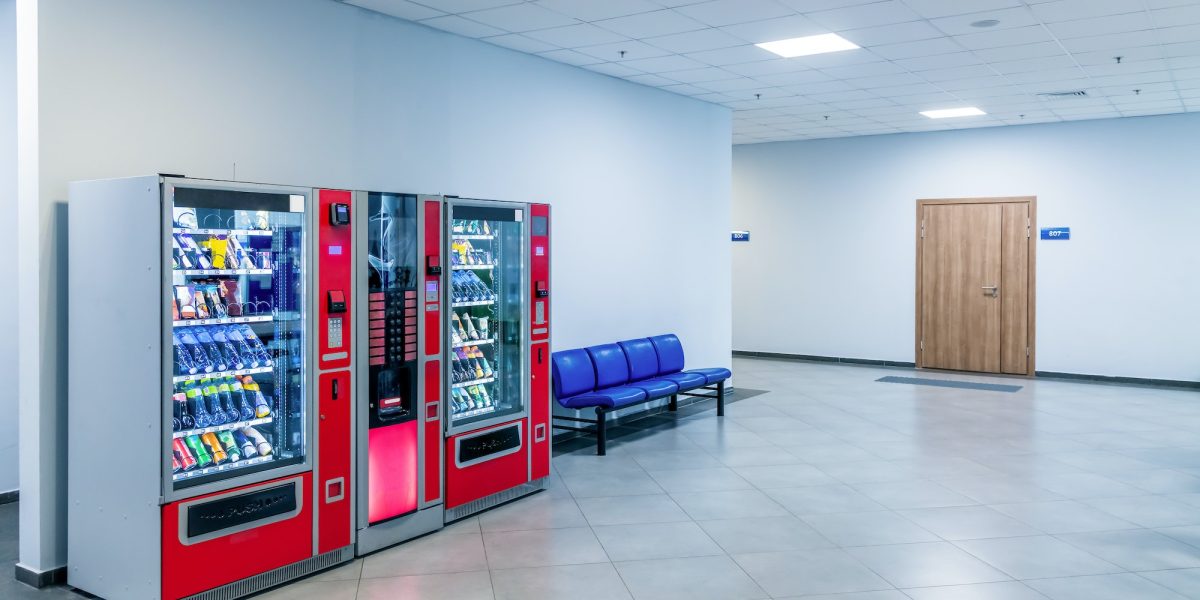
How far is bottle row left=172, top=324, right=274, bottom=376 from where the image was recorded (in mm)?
3830

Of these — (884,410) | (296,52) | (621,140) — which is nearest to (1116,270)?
(884,410)

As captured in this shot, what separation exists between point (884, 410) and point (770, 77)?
11.1ft

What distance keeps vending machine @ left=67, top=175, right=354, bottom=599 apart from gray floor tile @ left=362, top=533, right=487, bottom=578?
0.21 m

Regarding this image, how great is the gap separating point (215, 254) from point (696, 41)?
13.0 feet

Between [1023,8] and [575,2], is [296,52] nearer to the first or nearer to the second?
[575,2]

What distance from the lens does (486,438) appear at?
17.3ft

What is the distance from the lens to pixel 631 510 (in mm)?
5285

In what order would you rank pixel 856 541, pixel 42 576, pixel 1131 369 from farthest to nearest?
pixel 1131 369
pixel 856 541
pixel 42 576

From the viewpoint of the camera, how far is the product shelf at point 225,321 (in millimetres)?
3766

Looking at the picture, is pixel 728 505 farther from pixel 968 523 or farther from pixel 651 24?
pixel 651 24

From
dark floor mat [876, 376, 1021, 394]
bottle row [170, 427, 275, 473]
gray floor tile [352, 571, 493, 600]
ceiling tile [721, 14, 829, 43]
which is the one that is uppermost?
ceiling tile [721, 14, 829, 43]

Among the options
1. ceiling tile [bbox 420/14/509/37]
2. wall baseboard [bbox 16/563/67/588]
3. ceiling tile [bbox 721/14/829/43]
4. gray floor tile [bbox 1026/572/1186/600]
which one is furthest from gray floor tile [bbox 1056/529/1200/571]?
wall baseboard [bbox 16/563/67/588]

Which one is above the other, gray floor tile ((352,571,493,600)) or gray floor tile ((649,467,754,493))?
gray floor tile ((649,467,754,493))

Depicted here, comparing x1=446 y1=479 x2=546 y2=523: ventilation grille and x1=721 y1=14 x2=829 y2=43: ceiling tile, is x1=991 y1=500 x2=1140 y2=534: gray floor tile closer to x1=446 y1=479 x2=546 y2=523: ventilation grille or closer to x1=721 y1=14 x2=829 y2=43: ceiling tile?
x1=446 y1=479 x2=546 y2=523: ventilation grille
